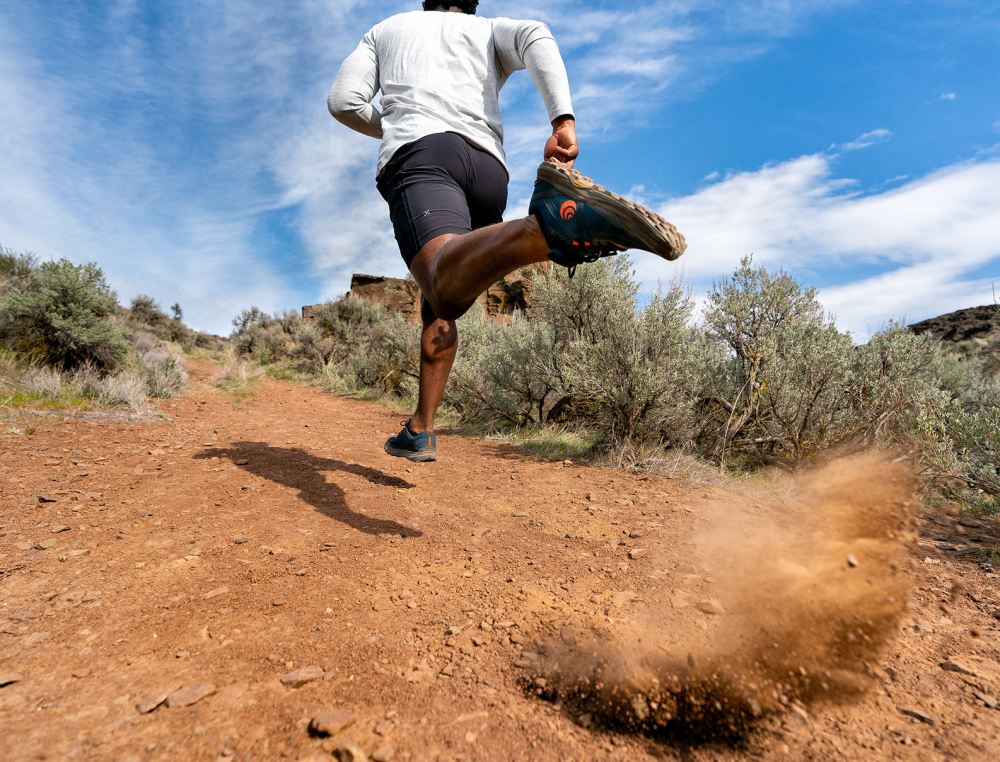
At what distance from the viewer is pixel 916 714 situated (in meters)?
1.13

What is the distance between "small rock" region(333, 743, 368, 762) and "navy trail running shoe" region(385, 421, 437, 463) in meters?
1.38

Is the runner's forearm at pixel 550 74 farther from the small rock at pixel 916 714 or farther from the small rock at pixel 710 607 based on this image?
the small rock at pixel 916 714

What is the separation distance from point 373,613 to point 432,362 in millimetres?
1121

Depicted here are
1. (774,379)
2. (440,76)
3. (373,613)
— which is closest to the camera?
(373,613)

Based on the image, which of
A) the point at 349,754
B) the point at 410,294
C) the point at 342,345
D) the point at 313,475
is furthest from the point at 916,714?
the point at 410,294

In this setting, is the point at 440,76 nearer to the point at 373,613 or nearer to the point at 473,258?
the point at 473,258

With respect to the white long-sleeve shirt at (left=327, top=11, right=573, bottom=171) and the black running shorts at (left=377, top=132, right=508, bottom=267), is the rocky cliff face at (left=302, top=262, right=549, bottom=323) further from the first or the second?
the black running shorts at (left=377, top=132, right=508, bottom=267)

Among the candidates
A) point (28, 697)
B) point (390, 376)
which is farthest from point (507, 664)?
point (390, 376)

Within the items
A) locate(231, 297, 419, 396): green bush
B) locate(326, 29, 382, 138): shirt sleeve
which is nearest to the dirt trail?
locate(326, 29, 382, 138): shirt sleeve

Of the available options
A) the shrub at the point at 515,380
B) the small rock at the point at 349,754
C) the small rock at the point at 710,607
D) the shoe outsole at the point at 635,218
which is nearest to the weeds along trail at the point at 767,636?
the small rock at the point at 710,607

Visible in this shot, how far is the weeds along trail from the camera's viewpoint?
1.11 meters

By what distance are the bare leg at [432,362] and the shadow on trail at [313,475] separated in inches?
18.0

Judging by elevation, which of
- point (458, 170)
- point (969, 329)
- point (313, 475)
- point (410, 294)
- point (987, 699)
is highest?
point (410, 294)

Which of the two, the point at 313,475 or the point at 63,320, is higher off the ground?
the point at 63,320
